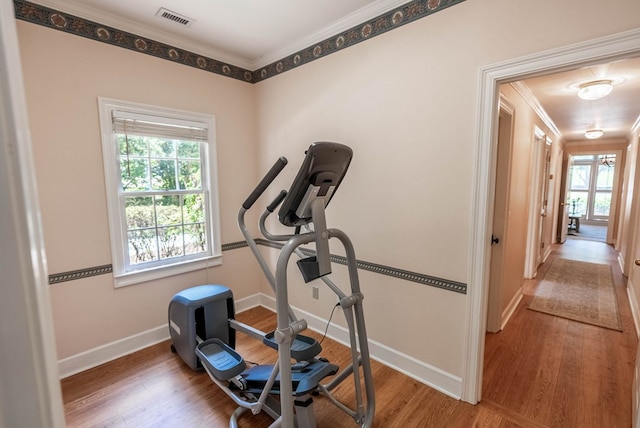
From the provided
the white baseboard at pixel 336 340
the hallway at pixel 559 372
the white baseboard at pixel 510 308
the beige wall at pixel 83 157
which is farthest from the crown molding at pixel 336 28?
the white baseboard at pixel 510 308

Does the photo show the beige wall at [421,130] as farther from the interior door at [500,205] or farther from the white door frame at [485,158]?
the interior door at [500,205]

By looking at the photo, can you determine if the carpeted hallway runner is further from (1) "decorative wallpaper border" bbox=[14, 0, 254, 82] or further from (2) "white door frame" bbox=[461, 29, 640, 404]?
(1) "decorative wallpaper border" bbox=[14, 0, 254, 82]

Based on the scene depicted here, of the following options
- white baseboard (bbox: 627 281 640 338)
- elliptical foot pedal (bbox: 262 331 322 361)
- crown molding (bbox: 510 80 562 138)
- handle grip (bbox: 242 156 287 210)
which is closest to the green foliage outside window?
handle grip (bbox: 242 156 287 210)

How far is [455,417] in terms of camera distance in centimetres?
188

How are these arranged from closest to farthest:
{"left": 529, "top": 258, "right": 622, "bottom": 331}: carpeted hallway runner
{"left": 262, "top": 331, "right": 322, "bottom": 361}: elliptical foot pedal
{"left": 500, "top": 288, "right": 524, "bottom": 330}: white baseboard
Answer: {"left": 262, "top": 331, "right": 322, "bottom": 361}: elliptical foot pedal → {"left": 500, "top": 288, "right": 524, "bottom": 330}: white baseboard → {"left": 529, "top": 258, "right": 622, "bottom": 331}: carpeted hallway runner

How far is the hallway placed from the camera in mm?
1901

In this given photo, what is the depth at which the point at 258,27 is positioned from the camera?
249cm

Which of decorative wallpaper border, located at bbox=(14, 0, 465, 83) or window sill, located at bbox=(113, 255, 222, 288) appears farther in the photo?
window sill, located at bbox=(113, 255, 222, 288)

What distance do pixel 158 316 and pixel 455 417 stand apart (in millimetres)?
2516

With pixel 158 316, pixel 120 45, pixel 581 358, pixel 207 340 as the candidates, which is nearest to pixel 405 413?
pixel 207 340

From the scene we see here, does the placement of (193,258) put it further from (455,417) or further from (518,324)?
(518,324)

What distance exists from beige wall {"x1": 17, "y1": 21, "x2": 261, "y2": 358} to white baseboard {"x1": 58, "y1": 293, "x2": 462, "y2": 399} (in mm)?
59

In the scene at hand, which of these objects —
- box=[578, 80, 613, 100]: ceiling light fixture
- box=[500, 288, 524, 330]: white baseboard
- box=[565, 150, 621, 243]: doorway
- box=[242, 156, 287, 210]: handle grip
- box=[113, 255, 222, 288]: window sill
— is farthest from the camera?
box=[565, 150, 621, 243]: doorway

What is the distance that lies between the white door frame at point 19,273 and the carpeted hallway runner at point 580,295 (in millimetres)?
4207
